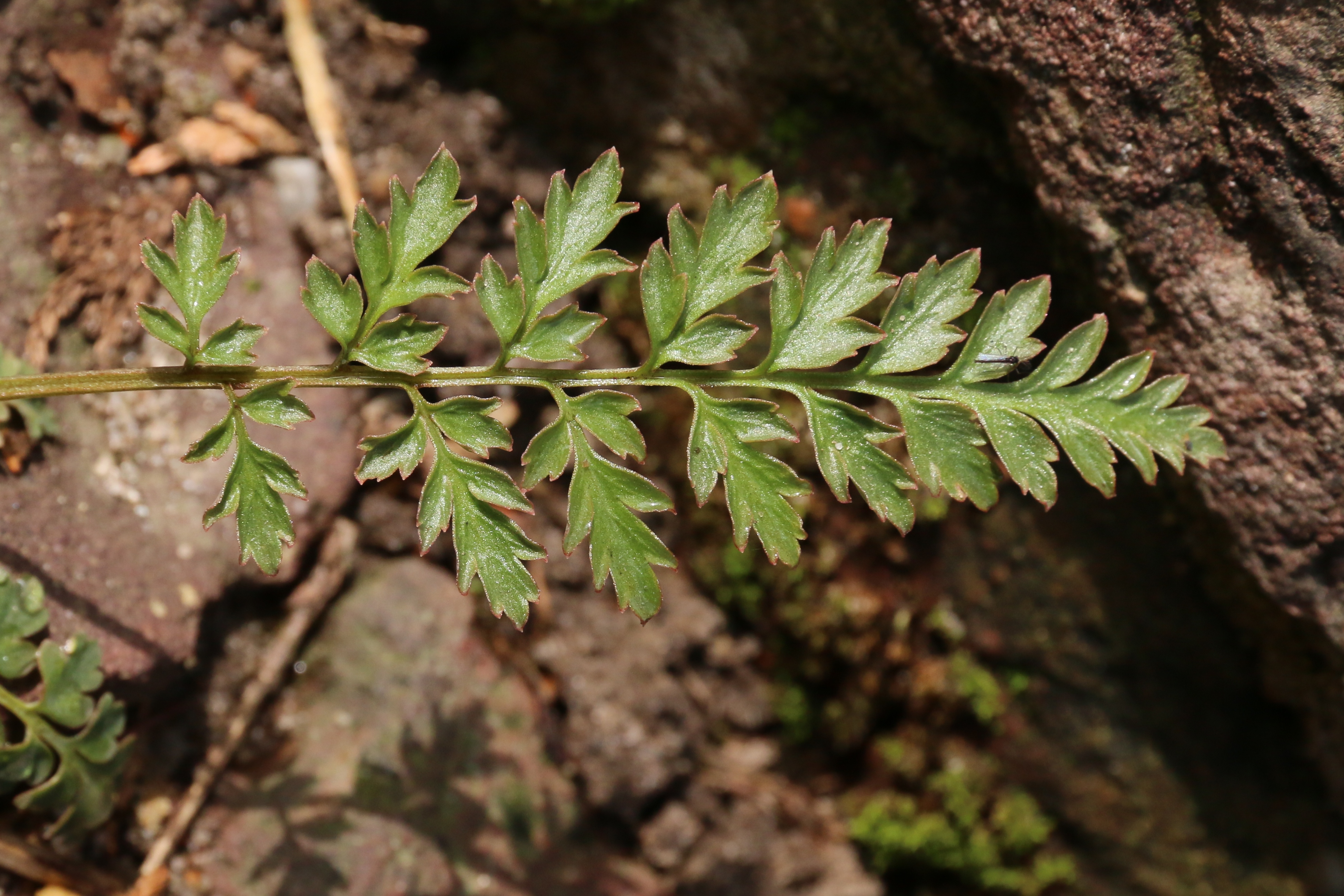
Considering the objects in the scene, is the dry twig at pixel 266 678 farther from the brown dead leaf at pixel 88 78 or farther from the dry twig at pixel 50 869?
the brown dead leaf at pixel 88 78

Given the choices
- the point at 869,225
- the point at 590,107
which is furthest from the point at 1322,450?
the point at 590,107

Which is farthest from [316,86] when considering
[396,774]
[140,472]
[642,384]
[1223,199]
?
[1223,199]

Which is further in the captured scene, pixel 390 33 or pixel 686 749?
pixel 686 749

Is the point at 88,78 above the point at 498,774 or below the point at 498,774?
above

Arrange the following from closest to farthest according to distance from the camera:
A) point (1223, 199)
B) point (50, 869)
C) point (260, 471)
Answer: point (260, 471) < point (1223, 199) < point (50, 869)

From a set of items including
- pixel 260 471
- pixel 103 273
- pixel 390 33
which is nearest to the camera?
pixel 260 471

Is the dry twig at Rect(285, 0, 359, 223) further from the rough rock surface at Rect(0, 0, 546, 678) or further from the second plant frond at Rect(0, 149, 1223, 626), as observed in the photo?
the second plant frond at Rect(0, 149, 1223, 626)

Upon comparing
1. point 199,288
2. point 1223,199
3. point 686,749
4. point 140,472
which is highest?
point 1223,199

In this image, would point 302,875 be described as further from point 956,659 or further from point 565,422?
point 956,659

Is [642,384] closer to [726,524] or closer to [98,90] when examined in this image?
[726,524]
